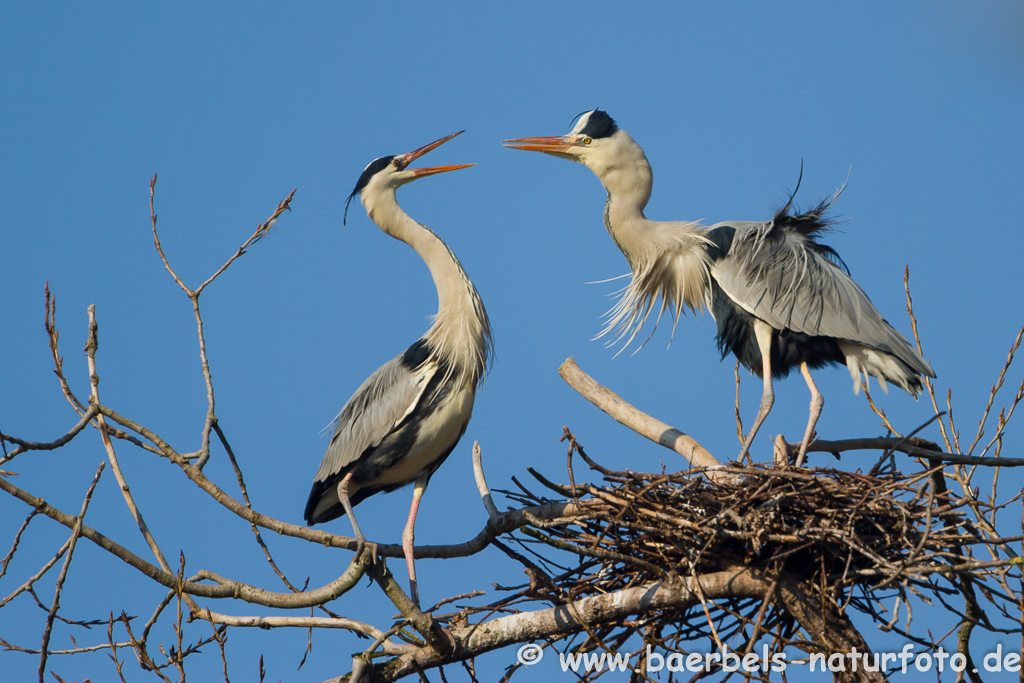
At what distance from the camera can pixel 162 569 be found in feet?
9.74

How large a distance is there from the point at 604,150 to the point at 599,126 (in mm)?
192

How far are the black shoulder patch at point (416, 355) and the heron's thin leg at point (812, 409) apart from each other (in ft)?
6.90

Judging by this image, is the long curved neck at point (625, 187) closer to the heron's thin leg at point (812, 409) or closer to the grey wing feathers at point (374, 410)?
the heron's thin leg at point (812, 409)

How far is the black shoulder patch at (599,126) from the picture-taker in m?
6.13

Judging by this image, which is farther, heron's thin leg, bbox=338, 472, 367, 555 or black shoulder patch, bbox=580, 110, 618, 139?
black shoulder patch, bbox=580, 110, 618, 139

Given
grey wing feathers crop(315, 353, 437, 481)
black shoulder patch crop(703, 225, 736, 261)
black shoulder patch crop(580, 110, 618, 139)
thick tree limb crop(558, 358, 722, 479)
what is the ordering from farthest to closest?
black shoulder patch crop(580, 110, 618, 139), black shoulder patch crop(703, 225, 736, 261), grey wing feathers crop(315, 353, 437, 481), thick tree limb crop(558, 358, 722, 479)

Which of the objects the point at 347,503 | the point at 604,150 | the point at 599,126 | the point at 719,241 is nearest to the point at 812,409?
the point at 719,241

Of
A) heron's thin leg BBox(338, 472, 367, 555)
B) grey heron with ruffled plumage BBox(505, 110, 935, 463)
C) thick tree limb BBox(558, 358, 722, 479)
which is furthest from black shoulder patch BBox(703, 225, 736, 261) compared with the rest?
heron's thin leg BBox(338, 472, 367, 555)

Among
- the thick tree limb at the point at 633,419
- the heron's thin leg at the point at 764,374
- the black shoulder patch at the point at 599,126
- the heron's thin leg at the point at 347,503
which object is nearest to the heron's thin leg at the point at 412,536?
the heron's thin leg at the point at 347,503

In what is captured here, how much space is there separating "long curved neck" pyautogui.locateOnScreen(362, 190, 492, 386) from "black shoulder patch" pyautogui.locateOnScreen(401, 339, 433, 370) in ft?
0.14

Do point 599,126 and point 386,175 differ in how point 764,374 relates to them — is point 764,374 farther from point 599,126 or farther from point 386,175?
point 386,175

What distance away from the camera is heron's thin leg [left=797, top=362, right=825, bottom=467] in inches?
182

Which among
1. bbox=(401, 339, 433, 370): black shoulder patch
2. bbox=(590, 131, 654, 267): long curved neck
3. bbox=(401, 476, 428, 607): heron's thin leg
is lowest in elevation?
bbox=(401, 476, 428, 607): heron's thin leg

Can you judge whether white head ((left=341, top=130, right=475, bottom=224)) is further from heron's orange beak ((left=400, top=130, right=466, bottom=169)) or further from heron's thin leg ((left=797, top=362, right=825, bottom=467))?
heron's thin leg ((left=797, top=362, right=825, bottom=467))
